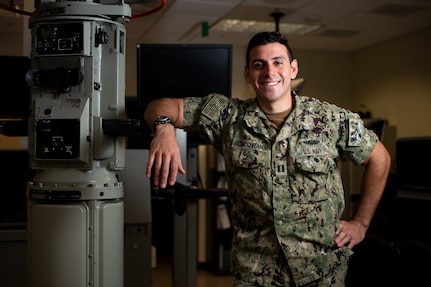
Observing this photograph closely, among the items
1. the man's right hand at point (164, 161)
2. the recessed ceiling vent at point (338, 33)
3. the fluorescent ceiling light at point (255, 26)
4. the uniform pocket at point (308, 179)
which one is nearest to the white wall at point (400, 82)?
the recessed ceiling vent at point (338, 33)

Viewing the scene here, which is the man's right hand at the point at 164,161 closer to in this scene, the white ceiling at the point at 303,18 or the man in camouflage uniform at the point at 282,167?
the man in camouflage uniform at the point at 282,167

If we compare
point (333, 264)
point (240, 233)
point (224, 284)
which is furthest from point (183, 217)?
point (224, 284)

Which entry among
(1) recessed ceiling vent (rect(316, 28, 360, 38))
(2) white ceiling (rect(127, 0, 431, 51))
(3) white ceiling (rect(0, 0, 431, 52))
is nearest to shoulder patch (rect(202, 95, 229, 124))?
(2) white ceiling (rect(127, 0, 431, 51))

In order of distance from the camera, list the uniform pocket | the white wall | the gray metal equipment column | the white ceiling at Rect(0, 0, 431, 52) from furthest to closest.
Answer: the white wall
the white ceiling at Rect(0, 0, 431, 52)
the uniform pocket
the gray metal equipment column

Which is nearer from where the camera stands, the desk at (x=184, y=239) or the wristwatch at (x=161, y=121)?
the wristwatch at (x=161, y=121)

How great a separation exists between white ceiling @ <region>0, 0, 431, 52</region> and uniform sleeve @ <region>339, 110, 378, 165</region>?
2.75 metres

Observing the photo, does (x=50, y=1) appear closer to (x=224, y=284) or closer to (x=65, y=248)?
(x=65, y=248)

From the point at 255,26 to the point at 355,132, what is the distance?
395cm

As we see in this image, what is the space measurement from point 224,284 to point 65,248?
284cm

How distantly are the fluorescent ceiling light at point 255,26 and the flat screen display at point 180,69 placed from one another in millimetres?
2868

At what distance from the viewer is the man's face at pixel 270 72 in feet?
5.41

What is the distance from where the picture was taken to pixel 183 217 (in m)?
2.45

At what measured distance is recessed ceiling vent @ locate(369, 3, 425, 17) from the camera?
4547 millimetres

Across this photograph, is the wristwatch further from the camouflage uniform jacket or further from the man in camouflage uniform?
the camouflage uniform jacket
